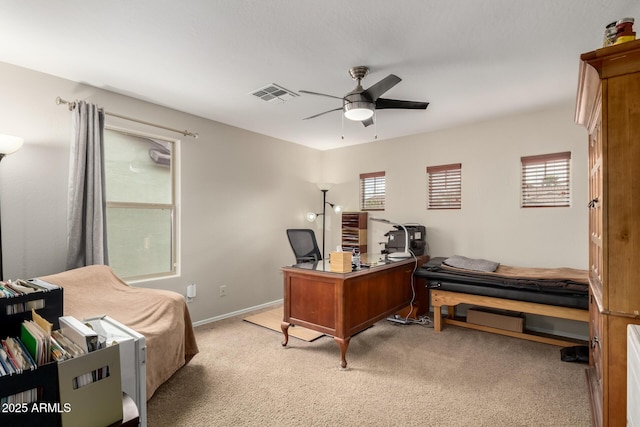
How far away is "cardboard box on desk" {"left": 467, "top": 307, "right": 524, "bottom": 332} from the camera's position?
10.8ft

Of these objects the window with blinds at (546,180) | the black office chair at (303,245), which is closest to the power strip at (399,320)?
the black office chair at (303,245)

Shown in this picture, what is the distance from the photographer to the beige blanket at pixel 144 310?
7.16 ft

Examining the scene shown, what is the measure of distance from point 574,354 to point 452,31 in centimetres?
280

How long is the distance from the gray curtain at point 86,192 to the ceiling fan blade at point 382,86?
2.34 meters

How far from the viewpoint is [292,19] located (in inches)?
76.1

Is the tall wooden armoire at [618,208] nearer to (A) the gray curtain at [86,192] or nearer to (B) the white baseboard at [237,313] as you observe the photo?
(A) the gray curtain at [86,192]

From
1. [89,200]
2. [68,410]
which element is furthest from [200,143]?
[68,410]

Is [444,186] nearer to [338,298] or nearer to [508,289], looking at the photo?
[508,289]

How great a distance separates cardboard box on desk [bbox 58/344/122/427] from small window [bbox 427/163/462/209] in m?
3.94

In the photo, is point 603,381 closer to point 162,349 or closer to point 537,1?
point 537,1

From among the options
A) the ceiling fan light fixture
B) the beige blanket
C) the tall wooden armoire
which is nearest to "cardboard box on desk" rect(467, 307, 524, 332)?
the tall wooden armoire

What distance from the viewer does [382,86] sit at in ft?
7.80

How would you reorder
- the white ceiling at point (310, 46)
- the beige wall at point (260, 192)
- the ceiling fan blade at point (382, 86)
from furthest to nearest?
the beige wall at point (260, 192), the ceiling fan blade at point (382, 86), the white ceiling at point (310, 46)

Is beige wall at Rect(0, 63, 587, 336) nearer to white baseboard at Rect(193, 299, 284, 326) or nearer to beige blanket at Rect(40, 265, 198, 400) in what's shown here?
white baseboard at Rect(193, 299, 284, 326)
